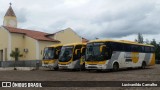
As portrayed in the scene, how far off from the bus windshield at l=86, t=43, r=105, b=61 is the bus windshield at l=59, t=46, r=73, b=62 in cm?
316

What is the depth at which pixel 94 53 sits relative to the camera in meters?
28.1

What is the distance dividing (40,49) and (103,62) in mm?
23326

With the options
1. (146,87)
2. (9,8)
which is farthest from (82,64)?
(9,8)

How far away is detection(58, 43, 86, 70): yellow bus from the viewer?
31141 millimetres

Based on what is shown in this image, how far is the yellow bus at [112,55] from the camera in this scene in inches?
1090

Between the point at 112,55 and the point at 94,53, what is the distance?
5.37 ft

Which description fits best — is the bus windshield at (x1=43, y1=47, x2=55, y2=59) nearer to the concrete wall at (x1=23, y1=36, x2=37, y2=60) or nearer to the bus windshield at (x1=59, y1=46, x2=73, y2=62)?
the bus windshield at (x1=59, y1=46, x2=73, y2=62)

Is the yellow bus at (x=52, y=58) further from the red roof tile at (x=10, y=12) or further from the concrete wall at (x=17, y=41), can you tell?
the red roof tile at (x=10, y=12)

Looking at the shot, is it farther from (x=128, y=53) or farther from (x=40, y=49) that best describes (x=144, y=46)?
(x=40, y=49)

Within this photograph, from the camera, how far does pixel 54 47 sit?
34.4 meters

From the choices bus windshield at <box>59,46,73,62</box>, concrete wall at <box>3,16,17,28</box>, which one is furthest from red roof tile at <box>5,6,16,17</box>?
bus windshield at <box>59,46,73,62</box>

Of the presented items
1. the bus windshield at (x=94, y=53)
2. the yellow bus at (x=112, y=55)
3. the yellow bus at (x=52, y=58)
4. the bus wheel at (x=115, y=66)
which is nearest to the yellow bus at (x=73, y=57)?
the yellow bus at (x=52, y=58)

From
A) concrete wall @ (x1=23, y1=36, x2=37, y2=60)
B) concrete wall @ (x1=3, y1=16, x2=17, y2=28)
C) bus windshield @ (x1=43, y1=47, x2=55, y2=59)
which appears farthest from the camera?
concrete wall @ (x1=3, y1=16, x2=17, y2=28)

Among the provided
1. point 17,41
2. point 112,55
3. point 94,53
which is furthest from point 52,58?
point 17,41
